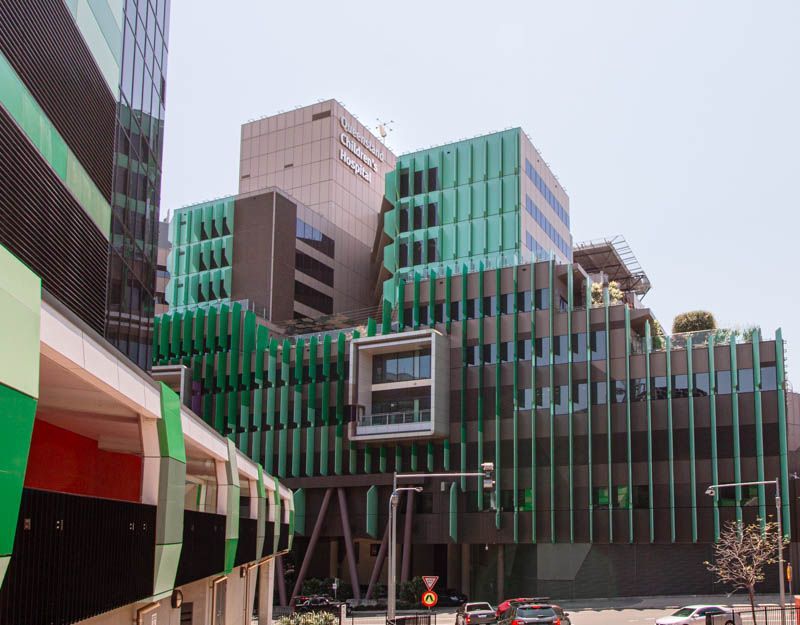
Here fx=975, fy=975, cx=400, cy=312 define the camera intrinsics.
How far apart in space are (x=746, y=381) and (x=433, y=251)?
3417cm

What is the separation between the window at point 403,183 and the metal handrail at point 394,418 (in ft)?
85.9

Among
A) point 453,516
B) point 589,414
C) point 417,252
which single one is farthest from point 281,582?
point 417,252

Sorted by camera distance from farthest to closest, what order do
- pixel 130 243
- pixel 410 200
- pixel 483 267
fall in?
pixel 410 200 < pixel 483 267 < pixel 130 243

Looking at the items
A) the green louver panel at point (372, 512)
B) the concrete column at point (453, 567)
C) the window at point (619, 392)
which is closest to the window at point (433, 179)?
the window at point (619, 392)

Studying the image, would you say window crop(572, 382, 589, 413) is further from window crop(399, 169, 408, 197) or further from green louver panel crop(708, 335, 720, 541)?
window crop(399, 169, 408, 197)

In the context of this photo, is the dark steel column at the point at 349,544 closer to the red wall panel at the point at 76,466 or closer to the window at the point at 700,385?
the window at the point at 700,385

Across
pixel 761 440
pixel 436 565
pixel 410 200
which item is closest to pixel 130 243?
pixel 761 440

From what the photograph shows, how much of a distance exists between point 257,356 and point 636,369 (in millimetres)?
31786

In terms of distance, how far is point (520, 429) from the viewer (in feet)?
231

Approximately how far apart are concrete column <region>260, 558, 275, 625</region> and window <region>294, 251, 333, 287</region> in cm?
5250

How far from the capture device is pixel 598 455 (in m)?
67.8

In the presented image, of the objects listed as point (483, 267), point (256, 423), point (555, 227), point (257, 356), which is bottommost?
point (256, 423)

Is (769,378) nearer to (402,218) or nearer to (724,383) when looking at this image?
(724,383)

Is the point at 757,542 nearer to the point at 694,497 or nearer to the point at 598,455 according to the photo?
the point at 694,497
